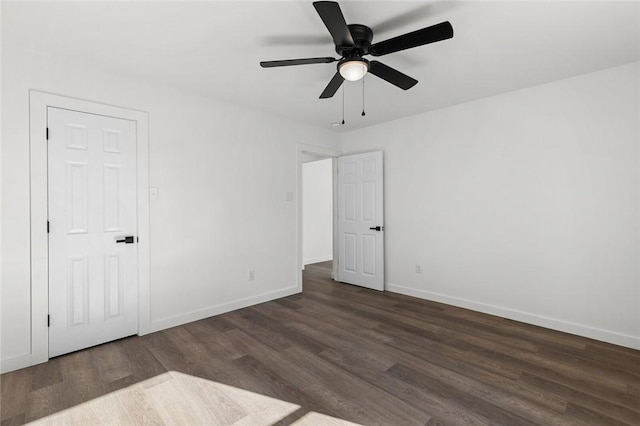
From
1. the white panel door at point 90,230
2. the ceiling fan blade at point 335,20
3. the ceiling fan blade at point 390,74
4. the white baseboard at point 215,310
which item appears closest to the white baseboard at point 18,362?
the white panel door at point 90,230

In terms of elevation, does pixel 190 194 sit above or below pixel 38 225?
above

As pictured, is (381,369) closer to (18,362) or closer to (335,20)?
(335,20)

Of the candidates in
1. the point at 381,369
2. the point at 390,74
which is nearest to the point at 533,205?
the point at 390,74

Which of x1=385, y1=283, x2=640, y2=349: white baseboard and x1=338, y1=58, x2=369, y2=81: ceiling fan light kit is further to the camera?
x1=385, y1=283, x2=640, y2=349: white baseboard

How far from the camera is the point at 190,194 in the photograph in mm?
3482

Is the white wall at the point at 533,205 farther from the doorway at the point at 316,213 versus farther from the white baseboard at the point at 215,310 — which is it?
the doorway at the point at 316,213

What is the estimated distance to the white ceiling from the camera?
2.02 metres

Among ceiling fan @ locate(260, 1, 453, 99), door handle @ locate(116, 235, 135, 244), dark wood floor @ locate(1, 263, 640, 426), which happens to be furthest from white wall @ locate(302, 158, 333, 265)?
ceiling fan @ locate(260, 1, 453, 99)

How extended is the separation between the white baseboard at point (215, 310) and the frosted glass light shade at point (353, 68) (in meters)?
2.99

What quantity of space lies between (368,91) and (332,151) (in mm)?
1765

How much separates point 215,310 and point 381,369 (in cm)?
215

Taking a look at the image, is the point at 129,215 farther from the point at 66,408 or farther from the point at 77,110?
the point at 66,408

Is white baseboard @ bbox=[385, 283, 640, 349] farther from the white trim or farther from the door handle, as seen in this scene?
the white trim

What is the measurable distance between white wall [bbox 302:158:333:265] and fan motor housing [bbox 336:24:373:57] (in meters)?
4.73
